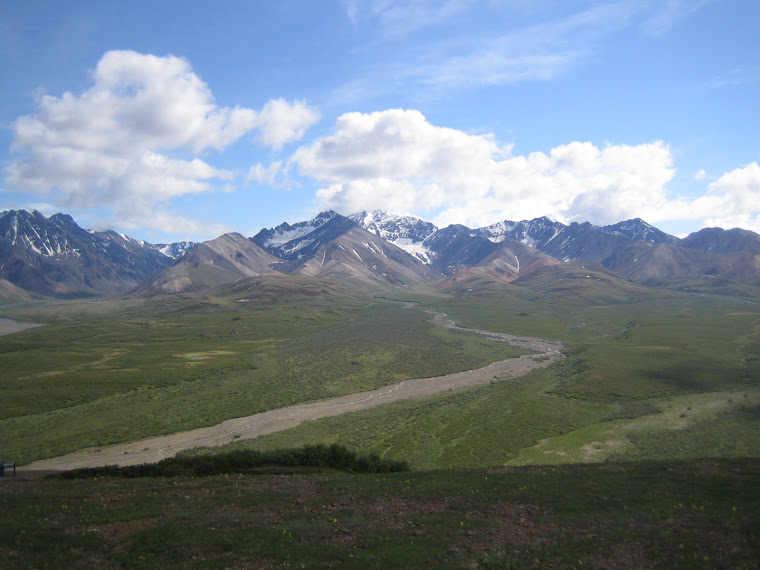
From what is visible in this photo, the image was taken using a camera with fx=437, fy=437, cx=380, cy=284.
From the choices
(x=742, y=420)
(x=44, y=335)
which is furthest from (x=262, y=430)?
(x=44, y=335)

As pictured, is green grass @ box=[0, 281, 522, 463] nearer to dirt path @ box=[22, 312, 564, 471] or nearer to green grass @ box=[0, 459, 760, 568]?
dirt path @ box=[22, 312, 564, 471]

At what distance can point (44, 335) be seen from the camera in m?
156

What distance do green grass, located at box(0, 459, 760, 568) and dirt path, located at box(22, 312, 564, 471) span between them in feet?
66.1

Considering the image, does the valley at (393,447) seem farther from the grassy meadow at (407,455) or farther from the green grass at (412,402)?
the green grass at (412,402)

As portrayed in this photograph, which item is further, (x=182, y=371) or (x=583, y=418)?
(x=182, y=371)

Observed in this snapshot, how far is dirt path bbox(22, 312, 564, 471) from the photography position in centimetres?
5069

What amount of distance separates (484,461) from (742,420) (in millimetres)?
38249

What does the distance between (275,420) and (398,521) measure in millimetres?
45651

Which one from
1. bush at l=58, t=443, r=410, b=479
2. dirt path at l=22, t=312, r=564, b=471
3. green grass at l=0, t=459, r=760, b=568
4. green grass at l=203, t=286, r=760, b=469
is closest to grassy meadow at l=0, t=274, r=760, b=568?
green grass at l=0, t=459, r=760, b=568

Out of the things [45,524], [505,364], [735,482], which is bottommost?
[505,364]

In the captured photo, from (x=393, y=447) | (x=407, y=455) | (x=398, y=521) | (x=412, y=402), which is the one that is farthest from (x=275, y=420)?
(x=398, y=521)

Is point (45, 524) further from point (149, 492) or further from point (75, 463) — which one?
point (75, 463)

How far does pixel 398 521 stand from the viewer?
966 inches

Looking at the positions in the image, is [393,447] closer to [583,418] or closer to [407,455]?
[407,455]
